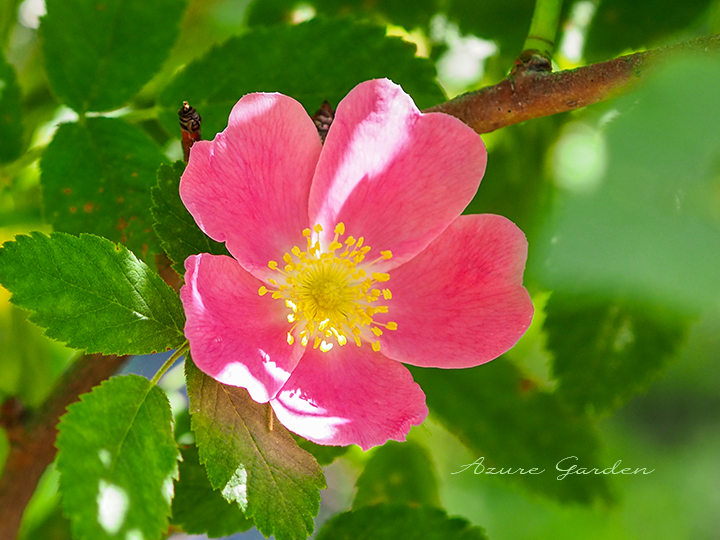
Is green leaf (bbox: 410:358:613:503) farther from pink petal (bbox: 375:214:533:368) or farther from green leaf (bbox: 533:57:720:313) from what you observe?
green leaf (bbox: 533:57:720:313)

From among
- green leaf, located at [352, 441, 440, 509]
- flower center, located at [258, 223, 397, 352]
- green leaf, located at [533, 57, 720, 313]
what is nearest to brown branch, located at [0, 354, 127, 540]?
flower center, located at [258, 223, 397, 352]

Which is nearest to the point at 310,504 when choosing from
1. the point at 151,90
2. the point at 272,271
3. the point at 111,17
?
the point at 272,271

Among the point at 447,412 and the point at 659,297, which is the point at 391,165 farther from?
the point at 447,412

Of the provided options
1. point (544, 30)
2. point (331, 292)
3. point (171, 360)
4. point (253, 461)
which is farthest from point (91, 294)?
point (544, 30)

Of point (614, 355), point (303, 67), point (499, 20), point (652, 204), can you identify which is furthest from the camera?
point (499, 20)

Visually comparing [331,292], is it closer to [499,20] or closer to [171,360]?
[171,360]
